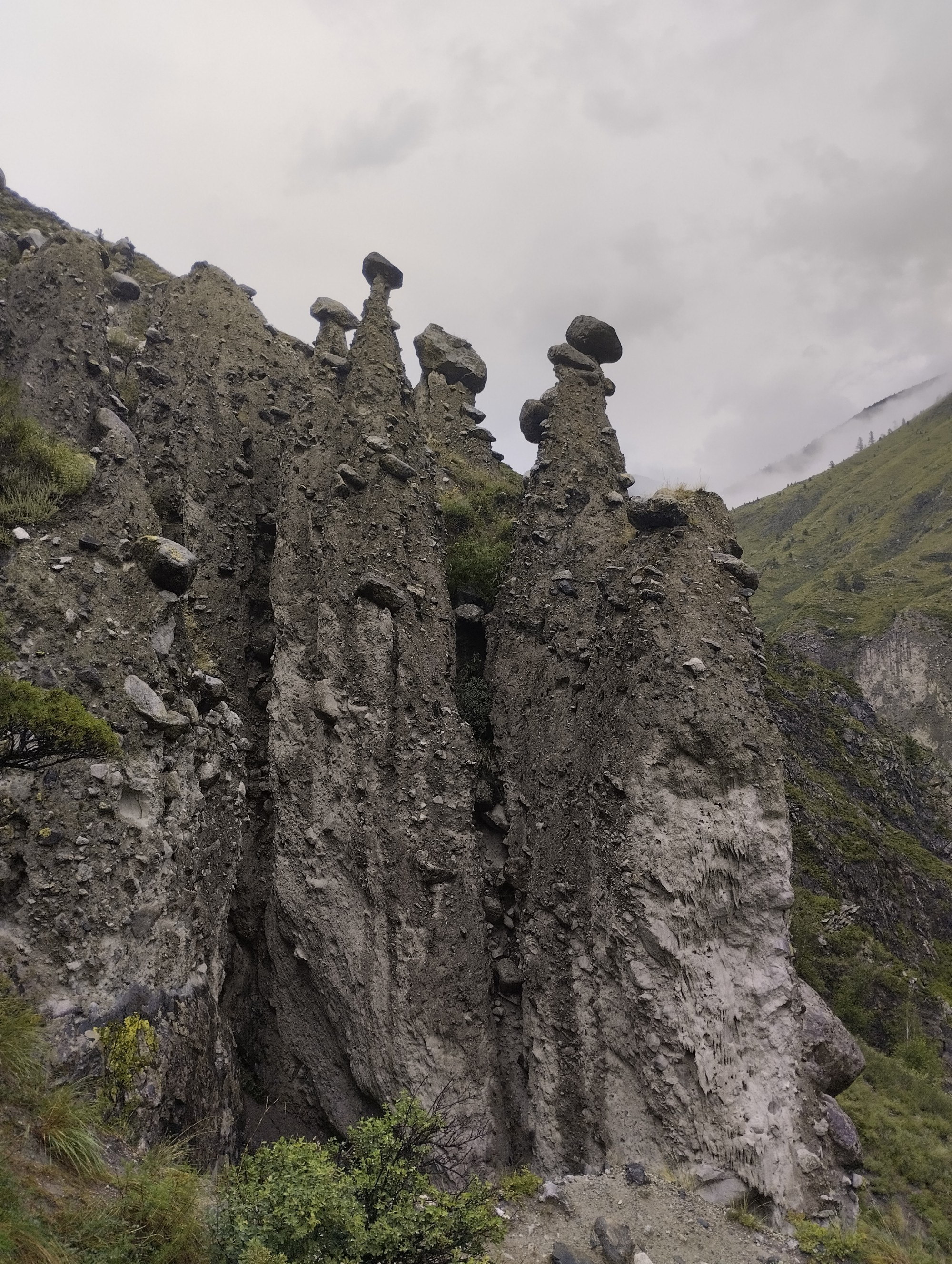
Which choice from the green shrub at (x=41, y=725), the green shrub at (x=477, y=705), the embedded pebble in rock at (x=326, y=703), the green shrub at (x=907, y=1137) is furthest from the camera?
the green shrub at (x=477, y=705)

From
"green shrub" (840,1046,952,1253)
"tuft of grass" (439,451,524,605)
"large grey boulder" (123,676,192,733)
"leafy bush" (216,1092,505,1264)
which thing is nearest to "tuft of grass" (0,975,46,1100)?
"leafy bush" (216,1092,505,1264)

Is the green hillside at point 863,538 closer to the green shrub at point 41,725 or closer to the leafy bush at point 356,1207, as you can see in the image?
the leafy bush at point 356,1207

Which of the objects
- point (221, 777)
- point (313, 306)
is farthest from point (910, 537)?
point (221, 777)

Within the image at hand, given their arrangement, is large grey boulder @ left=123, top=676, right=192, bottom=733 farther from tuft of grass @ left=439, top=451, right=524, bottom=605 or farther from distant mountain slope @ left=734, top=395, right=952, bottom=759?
distant mountain slope @ left=734, top=395, right=952, bottom=759

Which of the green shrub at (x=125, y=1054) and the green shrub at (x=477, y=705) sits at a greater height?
the green shrub at (x=477, y=705)

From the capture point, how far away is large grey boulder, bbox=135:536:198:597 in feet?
35.1

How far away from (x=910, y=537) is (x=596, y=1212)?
13700cm

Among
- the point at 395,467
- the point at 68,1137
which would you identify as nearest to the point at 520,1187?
the point at 68,1137

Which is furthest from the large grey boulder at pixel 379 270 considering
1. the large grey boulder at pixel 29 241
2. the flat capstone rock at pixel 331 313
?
the large grey boulder at pixel 29 241

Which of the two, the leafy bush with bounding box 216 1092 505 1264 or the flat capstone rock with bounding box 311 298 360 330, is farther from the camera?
the flat capstone rock with bounding box 311 298 360 330

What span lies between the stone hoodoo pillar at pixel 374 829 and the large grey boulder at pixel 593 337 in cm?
733

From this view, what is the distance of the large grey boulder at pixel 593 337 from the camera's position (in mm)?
18672

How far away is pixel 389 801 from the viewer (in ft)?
39.4

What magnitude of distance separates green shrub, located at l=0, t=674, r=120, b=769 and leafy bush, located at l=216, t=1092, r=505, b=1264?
13.7 feet
